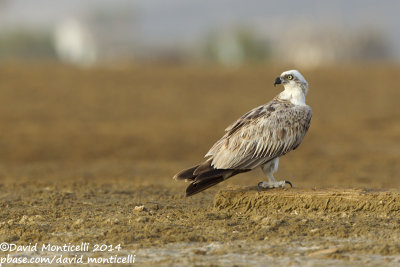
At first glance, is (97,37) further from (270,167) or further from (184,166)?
(270,167)

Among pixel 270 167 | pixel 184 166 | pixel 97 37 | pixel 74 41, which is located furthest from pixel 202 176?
pixel 74 41

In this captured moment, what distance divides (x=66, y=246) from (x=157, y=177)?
703 cm

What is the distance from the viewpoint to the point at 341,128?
20938 millimetres

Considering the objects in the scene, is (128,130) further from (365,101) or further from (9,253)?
(9,253)

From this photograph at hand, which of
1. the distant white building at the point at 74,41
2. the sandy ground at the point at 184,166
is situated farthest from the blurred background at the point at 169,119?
the distant white building at the point at 74,41

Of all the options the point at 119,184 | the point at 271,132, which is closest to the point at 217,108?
the point at 119,184

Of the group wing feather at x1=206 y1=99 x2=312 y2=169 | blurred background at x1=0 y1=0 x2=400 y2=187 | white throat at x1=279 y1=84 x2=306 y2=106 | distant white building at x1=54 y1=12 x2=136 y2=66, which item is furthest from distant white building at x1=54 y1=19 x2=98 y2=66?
wing feather at x1=206 y1=99 x2=312 y2=169

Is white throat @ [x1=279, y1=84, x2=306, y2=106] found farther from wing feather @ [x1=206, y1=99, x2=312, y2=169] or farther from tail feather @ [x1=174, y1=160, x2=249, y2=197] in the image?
tail feather @ [x1=174, y1=160, x2=249, y2=197]

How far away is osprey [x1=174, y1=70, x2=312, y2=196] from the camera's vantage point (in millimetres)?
7258

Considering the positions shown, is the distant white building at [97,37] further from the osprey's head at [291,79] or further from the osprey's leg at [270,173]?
the osprey's leg at [270,173]

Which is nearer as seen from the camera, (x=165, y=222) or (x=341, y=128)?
(x=165, y=222)

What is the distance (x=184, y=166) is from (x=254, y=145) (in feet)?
26.7

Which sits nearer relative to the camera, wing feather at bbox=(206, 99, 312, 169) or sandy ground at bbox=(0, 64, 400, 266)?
sandy ground at bbox=(0, 64, 400, 266)

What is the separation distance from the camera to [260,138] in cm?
730
